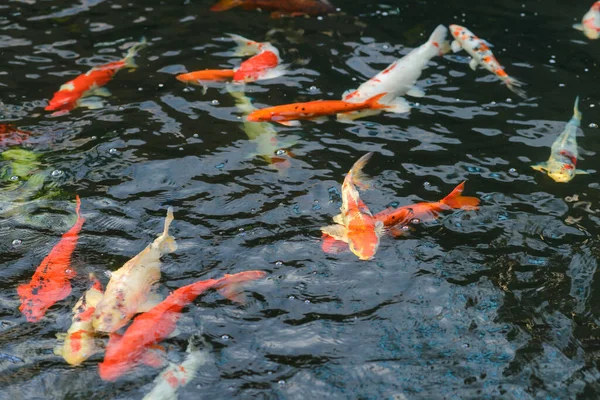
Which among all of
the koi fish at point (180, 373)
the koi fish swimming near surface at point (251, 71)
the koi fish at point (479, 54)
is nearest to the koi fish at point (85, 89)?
the koi fish swimming near surface at point (251, 71)

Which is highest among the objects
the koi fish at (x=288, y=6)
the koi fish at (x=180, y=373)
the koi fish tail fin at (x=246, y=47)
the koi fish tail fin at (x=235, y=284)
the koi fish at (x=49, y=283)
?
the koi fish at (x=288, y=6)

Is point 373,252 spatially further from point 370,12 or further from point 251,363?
point 370,12

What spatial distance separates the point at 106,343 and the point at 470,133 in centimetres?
402

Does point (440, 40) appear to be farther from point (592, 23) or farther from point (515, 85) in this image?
point (592, 23)

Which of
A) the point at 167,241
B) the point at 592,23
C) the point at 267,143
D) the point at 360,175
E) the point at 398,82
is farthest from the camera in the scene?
the point at 592,23

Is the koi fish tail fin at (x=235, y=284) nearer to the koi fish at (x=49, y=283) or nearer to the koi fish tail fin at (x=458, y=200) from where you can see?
the koi fish at (x=49, y=283)

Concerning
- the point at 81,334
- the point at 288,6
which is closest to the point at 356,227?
the point at 81,334

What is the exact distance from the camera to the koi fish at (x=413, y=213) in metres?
4.91

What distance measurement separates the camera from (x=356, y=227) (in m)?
4.88

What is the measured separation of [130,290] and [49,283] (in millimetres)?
628

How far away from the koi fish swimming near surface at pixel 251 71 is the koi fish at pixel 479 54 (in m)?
2.12

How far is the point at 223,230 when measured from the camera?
5.06 metres

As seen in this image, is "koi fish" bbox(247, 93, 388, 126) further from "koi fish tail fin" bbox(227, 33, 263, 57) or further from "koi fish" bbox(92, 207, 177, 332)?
"koi fish" bbox(92, 207, 177, 332)

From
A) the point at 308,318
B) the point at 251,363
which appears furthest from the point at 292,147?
the point at 251,363
